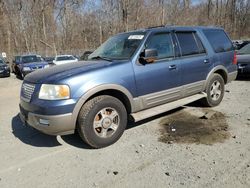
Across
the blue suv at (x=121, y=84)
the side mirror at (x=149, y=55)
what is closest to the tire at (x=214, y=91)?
the blue suv at (x=121, y=84)

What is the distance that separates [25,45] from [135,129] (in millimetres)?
36567

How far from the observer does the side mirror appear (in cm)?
440

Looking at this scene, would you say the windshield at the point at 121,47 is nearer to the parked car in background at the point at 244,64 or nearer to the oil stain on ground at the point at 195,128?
the oil stain on ground at the point at 195,128

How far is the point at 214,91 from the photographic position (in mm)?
6141

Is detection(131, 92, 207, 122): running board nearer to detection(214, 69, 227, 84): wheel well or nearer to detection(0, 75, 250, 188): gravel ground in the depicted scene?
detection(0, 75, 250, 188): gravel ground

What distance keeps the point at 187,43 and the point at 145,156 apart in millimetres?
2719

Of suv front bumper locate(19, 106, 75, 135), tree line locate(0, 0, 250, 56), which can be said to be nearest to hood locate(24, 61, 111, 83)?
suv front bumper locate(19, 106, 75, 135)

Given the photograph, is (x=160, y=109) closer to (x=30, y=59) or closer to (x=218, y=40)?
(x=218, y=40)

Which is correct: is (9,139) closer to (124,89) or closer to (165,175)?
(124,89)

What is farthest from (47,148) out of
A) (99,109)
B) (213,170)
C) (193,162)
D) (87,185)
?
(213,170)

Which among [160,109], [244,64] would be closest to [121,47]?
[160,109]

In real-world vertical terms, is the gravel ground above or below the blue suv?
below

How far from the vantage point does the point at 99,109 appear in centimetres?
404

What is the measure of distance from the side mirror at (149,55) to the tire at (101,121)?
89 cm
